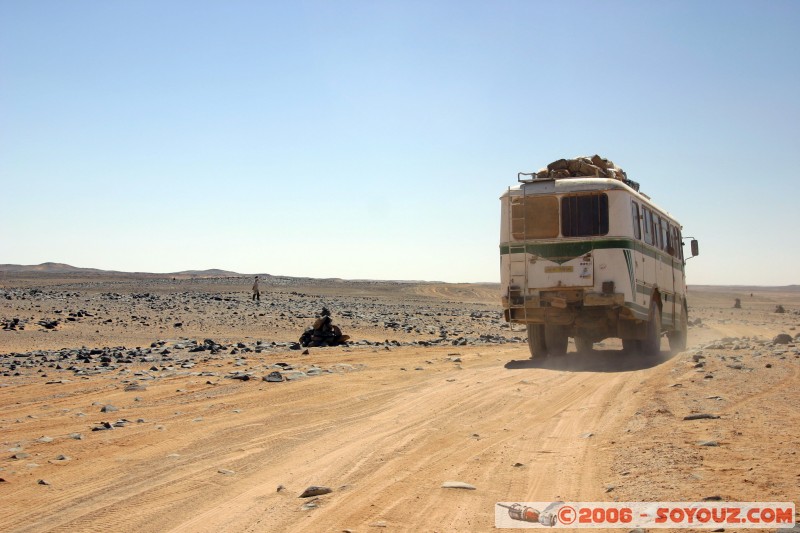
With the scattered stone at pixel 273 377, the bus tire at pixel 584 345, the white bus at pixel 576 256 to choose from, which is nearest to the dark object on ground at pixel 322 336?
the white bus at pixel 576 256

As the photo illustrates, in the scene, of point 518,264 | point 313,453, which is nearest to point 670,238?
point 518,264

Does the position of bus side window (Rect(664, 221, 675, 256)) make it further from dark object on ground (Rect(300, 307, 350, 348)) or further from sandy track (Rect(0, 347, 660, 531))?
dark object on ground (Rect(300, 307, 350, 348))

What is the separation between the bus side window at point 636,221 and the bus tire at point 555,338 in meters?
2.75

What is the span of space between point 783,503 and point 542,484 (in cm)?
187

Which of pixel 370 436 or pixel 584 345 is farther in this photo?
pixel 584 345

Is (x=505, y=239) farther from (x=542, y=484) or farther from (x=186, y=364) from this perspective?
(x=542, y=484)

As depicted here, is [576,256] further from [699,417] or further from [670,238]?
[699,417]

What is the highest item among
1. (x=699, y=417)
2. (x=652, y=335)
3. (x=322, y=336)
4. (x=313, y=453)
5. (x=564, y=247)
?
(x=564, y=247)

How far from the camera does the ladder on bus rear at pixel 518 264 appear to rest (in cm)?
1653

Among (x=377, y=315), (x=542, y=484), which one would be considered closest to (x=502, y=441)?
(x=542, y=484)

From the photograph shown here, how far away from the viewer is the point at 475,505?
19.5ft

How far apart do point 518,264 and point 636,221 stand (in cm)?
282

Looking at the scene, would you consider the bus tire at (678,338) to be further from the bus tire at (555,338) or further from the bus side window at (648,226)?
the bus tire at (555,338)

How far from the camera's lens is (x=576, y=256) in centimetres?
1616
